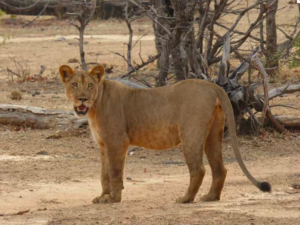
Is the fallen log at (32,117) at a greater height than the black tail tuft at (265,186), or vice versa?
the black tail tuft at (265,186)

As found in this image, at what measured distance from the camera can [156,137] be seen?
5969 mm

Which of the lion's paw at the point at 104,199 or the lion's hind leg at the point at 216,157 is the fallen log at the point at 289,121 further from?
the lion's paw at the point at 104,199

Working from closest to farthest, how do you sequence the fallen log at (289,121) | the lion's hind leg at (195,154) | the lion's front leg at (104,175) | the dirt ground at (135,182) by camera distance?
the dirt ground at (135,182) → the lion's hind leg at (195,154) → the lion's front leg at (104,175) → the fallen log at (289,121)

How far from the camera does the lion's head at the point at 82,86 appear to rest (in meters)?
5.86

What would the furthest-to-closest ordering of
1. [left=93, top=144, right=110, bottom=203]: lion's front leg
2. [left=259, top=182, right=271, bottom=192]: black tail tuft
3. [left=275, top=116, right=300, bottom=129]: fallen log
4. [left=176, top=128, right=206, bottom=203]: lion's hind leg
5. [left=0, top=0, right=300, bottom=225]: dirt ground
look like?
[left=275, top=116, right=300, bottom=129]: fallen log, [left=93, top=144, right=110, bottom=203]: lion's front leg, [left=176, top=128, right=206, bottom=203]: lion's hind leg, [left=259, top=182, right=271, bottom=192]: black tail tuft, [left=0, top=0, right=300, bottom=225]: dirt ground

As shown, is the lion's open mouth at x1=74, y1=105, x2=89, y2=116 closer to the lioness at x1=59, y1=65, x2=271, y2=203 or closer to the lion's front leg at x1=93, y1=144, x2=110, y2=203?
the lioness at x1=59, y1=65, x2=271, y2=203

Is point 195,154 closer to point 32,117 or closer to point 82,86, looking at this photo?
point 82,86

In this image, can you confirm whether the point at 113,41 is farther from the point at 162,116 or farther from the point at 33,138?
the point at 162,116

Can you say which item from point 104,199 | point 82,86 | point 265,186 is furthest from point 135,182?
point 265,186

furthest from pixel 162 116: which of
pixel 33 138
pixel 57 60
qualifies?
pixel 57 60

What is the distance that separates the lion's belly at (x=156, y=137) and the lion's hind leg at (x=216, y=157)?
28cm

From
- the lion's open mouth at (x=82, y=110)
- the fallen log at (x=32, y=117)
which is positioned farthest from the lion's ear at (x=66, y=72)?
the fallen log at (x=32, y=117)

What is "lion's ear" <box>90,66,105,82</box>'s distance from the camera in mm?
6008

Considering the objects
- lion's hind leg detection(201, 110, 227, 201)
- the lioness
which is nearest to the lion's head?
the lioness
